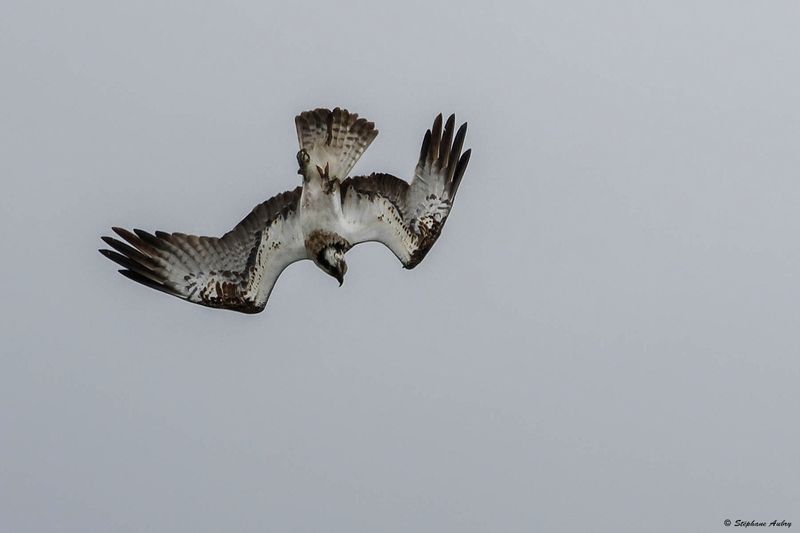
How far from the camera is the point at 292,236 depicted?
18.7 m

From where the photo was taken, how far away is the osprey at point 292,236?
18.5 m

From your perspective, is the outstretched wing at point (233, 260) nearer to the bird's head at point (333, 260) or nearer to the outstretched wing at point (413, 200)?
the bird's head at point (333, 260)

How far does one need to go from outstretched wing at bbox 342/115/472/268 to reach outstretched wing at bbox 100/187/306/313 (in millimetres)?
685

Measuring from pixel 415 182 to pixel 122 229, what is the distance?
10.6 ft

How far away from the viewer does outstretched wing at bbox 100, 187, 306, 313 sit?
61.1ft

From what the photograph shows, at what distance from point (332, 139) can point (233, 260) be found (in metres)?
1.67

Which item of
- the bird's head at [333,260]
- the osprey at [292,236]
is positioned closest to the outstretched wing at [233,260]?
the osprey at [292,236]

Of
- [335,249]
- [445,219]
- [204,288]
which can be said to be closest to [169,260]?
[204,288]

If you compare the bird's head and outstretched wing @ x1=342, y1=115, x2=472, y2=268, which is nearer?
the bird's head

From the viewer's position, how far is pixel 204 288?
1869 centimetres

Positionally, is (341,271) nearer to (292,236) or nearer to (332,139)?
(292,236)

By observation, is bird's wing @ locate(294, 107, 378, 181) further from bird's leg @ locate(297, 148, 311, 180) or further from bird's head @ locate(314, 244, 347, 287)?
bird's head @ locate(314, 244, 347, 287)

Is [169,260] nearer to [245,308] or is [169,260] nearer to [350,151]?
[245,308]

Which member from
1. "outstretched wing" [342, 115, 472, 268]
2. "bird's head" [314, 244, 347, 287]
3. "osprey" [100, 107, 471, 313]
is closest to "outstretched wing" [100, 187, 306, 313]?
"osprey" [100, 107, 471, 313]
